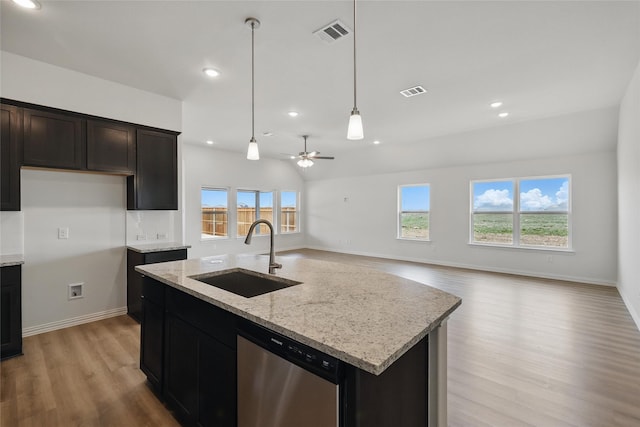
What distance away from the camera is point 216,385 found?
1.60 meters

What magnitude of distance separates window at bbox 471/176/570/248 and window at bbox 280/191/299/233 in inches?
215

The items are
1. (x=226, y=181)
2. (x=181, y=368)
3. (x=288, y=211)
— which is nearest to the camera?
(x=181, y=368)

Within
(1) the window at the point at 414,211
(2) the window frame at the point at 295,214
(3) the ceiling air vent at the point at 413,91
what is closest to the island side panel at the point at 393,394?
(3) the ceiling air vent at the point at 413,91

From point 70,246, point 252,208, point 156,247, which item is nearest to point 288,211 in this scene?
point 252,208

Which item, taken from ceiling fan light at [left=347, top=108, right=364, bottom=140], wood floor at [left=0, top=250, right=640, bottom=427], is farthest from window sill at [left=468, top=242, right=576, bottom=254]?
ceiling fan light at [left=347, top=108, right=364, bottom=140]

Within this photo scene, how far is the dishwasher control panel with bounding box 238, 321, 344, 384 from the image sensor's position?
3.49 ft

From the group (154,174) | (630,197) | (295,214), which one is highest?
(154,174)

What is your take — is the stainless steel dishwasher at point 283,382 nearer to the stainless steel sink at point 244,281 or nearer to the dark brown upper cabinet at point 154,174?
the stainless steel sink at point 244,281

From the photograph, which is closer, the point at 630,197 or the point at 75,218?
the point at 75,218

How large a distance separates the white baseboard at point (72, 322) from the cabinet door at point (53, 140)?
69.9 inches

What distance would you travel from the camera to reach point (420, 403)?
1.43 meters

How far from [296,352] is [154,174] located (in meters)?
3.57

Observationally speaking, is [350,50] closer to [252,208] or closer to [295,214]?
[252,208]

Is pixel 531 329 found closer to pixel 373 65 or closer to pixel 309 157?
pixel 373 65
